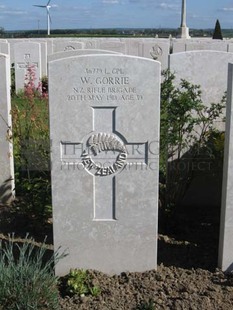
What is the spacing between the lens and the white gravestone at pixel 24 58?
44.7 ft

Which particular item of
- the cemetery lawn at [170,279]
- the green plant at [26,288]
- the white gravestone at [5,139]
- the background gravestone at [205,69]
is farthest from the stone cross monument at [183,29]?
the green plant at [26,288]

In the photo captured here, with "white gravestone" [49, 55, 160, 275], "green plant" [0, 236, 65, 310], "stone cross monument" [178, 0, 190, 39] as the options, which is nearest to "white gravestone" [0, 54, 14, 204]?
"white gravestone" [49, 55, 160, 275]

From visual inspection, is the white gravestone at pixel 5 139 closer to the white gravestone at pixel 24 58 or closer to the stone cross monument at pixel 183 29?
the white gravestone at pixel 24 58

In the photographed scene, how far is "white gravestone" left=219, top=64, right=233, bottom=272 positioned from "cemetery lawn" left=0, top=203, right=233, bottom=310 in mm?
125

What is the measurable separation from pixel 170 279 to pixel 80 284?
2.27 feet

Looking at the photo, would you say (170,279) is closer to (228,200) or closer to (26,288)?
(228,200)

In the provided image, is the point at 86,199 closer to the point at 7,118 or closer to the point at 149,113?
the point at 149,113

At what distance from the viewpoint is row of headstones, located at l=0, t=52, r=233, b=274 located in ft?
11.6

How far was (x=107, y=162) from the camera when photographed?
146 inches

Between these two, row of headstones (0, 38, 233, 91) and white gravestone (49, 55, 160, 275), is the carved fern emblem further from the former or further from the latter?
row of headstones (0, 38, 233, 91)

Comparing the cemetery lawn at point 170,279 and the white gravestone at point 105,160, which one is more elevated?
the white gravestone at point 105,160

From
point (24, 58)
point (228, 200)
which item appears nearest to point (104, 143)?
point (228, 200)

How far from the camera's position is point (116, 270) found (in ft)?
12.8

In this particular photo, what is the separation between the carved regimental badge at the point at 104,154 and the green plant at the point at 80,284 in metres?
0.76
